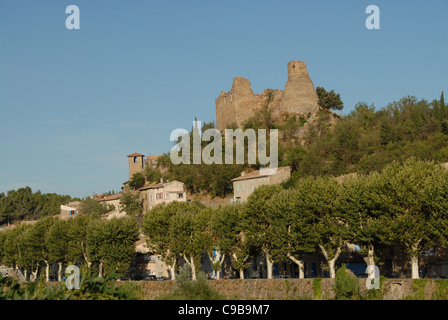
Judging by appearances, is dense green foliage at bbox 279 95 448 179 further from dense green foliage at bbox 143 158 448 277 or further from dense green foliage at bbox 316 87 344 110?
dense green foliage at bbox 143 158 448 277

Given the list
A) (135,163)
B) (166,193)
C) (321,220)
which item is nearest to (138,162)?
(135,163)

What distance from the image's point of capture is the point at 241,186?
84500mm

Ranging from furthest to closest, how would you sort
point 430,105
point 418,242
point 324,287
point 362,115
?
point 362,115
point 430,105
point 418,242
point 324,287

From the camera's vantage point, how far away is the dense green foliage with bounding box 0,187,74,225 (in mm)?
133375

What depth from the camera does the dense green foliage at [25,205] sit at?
438 ft

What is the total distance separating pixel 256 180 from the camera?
81.2 metres

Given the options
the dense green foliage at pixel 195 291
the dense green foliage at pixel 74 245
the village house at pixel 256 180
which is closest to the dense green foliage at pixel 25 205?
the dense green foliage at pixel 74 245

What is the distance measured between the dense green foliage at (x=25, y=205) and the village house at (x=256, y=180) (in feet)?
202

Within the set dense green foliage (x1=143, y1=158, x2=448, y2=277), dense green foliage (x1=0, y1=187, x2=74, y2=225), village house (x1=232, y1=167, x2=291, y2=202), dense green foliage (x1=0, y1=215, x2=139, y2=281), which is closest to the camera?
dense green foliage (x1=143, y1=158, x2=448, y2=277)

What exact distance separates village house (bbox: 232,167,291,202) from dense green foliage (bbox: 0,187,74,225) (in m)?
61.7

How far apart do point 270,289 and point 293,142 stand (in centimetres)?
6799

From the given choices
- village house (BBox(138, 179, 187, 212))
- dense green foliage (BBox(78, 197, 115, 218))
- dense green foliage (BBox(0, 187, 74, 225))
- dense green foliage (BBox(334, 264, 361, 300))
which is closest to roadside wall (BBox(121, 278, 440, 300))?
dense green foliage (BBox(334, 264, 361, 300))
